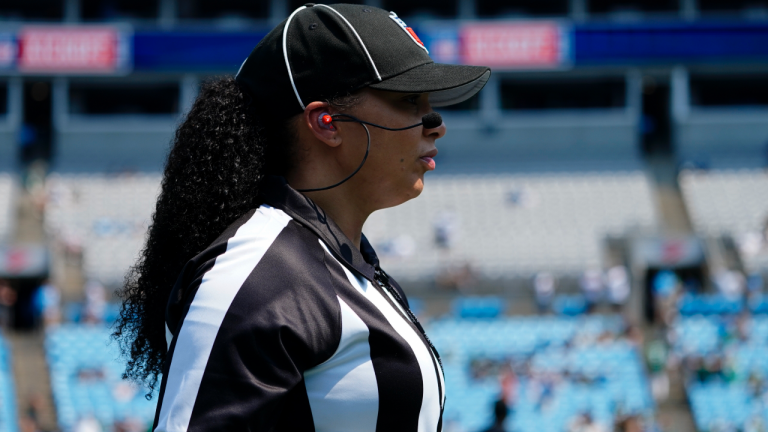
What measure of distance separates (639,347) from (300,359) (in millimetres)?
13621

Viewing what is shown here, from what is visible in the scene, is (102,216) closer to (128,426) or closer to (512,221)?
(128,426)

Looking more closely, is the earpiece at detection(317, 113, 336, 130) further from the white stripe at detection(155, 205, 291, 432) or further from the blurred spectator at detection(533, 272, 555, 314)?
the blurred spectator at detection(533, 272, 555, 314)

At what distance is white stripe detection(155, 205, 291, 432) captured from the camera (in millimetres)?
1237

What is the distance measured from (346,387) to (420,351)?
0.16 metres

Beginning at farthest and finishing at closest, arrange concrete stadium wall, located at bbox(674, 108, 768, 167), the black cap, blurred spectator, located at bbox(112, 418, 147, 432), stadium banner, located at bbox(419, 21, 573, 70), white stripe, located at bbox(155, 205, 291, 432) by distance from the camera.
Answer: concrete stadium wall, located at bbox(674, 108, 768, 167) < stadium banner, located at bbox(419, 21, 573, 70) < blurred spectator, located at bbox(112, 418, 147, 432) < the black cap < white stripe, located at bbox(155, 205, 291, 432)

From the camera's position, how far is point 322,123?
59.9 inches

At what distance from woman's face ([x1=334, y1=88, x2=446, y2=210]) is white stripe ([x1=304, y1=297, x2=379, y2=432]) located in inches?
12.2

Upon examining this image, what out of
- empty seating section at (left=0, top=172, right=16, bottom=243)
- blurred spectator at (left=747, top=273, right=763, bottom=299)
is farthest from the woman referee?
empty seating section at (left=0, top=172, right=16, bottom=243)

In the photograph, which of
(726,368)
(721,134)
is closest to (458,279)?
(726,368)

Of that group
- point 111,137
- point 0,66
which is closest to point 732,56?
point 111,137

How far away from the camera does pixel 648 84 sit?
75.3 feet

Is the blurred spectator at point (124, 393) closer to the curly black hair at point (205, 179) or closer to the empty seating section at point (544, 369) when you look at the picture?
the empty seating section at point (544, 369)

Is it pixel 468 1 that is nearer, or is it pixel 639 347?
pixel 639 347

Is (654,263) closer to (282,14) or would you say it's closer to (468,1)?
(468,1)
